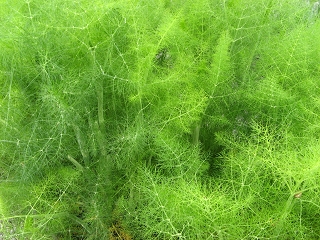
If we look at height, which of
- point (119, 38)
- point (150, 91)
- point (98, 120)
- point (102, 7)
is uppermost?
point (102, 7)

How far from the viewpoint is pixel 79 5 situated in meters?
1.22

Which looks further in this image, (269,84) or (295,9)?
(295,9)

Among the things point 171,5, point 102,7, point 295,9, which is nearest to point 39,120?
point 102,7

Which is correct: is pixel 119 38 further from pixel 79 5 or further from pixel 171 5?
pixel 171 5

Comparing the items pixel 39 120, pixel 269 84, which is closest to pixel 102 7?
pixel 39 120

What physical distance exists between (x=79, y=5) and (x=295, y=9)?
97cm

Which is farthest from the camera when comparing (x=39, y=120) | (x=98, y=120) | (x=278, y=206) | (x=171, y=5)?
(x=171, y=5)

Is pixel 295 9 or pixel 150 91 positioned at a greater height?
pixel 295 9

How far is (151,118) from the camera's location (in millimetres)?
1392

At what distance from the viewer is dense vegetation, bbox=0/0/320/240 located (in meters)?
1.20

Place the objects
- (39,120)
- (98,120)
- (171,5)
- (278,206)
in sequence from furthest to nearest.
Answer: (171,5), (98,120), (39,120), (278,206)

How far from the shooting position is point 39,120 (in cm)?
131

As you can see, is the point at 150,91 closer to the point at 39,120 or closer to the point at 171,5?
the point at 39,120

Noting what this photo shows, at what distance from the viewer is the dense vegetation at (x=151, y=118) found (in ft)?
3.92
